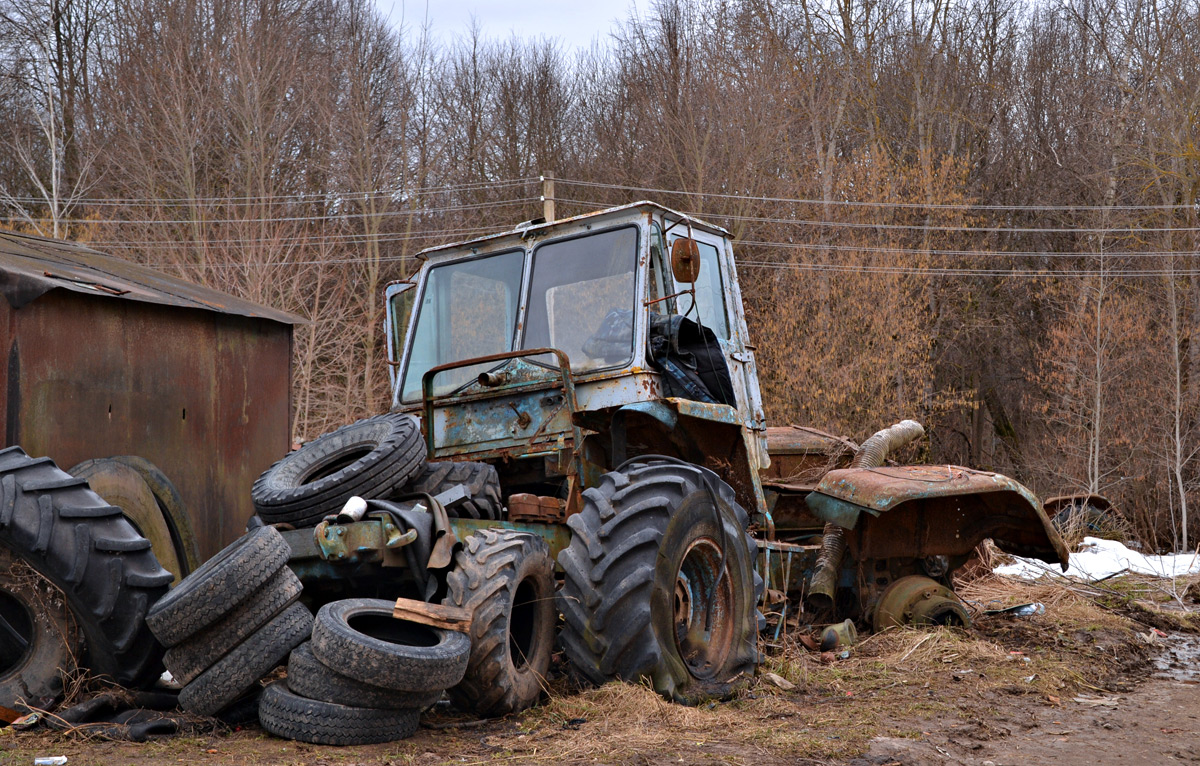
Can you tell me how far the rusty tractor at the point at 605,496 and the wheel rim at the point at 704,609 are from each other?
13 millimetres

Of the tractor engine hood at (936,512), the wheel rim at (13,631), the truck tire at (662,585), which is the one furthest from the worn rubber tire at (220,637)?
A: the tractor engine hood at (936,512)

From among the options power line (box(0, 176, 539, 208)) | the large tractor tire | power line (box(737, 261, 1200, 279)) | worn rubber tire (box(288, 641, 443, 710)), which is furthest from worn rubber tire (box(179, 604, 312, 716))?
power line (box(0, 176, 539, 208))

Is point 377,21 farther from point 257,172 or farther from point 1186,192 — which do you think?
point 1186,192

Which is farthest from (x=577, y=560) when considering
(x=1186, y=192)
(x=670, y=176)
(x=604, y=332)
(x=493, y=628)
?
(x=1186, y=192)

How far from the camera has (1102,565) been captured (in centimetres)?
1143

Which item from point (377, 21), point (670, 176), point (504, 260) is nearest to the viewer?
point (504, 260)

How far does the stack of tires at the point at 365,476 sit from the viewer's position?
5023mm

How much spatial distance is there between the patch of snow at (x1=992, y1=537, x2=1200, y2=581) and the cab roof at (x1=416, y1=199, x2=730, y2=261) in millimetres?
5615

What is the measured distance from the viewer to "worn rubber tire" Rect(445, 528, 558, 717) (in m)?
4.53

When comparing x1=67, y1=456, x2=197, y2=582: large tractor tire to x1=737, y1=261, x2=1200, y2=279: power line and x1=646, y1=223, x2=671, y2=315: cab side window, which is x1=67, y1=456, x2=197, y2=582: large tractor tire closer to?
x1=646, y1=223, x2=671, y2=315: cab side window

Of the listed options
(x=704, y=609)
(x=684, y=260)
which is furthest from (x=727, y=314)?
(x=704, y=609)

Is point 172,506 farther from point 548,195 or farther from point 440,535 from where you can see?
point 548,195

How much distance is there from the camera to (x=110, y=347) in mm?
6219

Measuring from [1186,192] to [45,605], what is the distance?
2410cm
